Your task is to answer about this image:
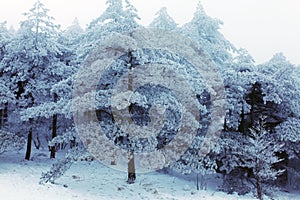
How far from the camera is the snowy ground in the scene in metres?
8.81

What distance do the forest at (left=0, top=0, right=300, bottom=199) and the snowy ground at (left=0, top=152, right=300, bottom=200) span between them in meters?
0.44

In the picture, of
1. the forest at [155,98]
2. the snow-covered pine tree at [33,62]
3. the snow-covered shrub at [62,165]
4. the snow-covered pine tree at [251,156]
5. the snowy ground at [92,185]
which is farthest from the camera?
the snow-covered pine tree at [33,62]

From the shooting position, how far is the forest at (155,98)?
10.1 m

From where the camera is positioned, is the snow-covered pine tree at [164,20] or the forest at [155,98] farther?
the snow-covered pine tree at [164,20]

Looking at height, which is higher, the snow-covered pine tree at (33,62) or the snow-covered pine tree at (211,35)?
the snow-covered pine tree at (211,35)

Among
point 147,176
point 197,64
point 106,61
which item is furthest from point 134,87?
point 147,176

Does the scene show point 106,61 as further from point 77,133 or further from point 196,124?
point 196,124

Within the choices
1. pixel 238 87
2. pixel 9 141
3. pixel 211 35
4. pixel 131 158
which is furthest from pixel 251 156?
pixel 9 141

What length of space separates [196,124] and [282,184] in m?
8.01

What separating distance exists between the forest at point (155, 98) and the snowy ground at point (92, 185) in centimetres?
44

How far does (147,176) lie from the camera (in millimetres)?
12523

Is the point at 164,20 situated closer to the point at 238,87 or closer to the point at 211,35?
the point at 211,35

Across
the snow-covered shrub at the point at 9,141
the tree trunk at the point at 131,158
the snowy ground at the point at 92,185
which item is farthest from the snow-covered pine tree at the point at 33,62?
the tree trunk at the point at 131,158

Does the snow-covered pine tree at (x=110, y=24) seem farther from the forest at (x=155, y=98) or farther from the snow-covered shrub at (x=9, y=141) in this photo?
the snow-covered shrub at (x=9, y=141)
